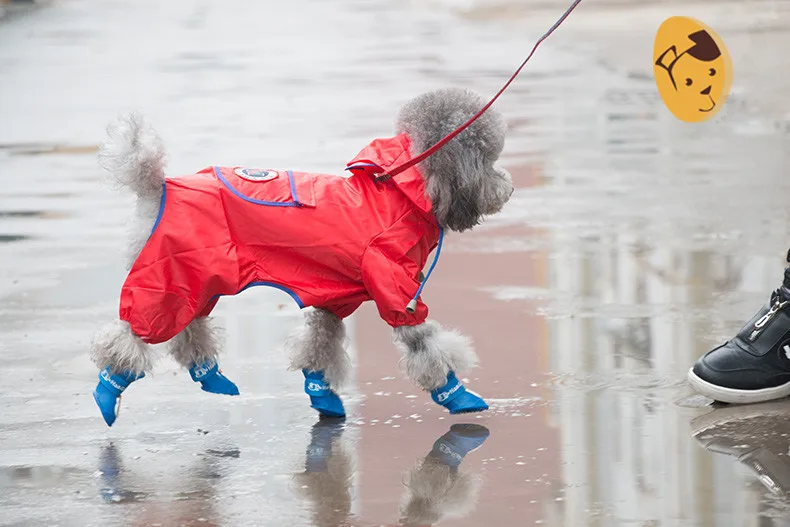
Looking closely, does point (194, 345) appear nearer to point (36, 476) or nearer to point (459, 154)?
point (36, 476)

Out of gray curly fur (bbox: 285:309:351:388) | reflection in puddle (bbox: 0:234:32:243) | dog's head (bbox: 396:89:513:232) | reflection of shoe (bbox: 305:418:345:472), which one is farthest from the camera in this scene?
reflection in puddle (bbox: 0:234:32:243)

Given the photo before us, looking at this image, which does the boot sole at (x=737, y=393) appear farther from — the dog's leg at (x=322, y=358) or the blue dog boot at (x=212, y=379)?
the blue dog boot at (x=212, y=379)

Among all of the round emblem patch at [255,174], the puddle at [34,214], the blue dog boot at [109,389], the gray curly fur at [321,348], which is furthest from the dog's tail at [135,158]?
the puddle at [34,214]

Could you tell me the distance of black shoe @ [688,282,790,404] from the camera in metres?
4.54

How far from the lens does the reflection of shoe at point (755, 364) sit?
4.54 metres

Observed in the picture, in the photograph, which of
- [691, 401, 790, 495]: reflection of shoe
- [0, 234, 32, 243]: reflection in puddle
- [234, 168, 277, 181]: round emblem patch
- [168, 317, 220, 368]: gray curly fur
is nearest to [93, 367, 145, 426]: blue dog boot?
[168, 317, 220, 368]: gray curly fur

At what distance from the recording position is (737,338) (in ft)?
15.5

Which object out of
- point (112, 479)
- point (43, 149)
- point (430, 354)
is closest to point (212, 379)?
point (112, 479)

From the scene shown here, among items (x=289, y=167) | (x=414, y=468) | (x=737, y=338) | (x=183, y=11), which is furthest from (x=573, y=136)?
(x=183, y=11)

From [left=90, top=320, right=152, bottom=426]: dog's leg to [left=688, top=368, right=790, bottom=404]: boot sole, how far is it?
197 cm

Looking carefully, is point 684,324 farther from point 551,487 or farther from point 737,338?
point 551,487

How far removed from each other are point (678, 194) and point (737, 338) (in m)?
3.56

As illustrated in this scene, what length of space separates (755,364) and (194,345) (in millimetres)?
2043

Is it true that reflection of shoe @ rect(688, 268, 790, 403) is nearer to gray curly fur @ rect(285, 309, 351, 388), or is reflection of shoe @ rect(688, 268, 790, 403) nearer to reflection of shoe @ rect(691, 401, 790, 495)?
reflection of shoe @ rect(691, 401, 790, 495)
